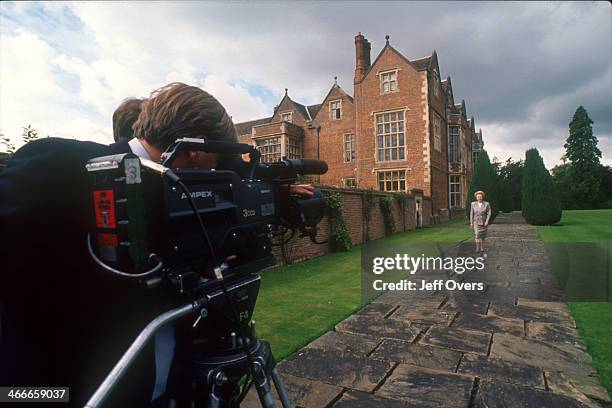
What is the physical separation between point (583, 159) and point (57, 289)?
34006 mm

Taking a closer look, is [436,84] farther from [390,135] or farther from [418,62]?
[390,135]

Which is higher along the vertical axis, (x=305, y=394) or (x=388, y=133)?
(x=388, y=133)

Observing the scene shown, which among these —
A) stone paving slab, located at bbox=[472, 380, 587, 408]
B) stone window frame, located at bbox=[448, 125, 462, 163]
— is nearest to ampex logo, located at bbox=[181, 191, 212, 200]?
stone paving slab, located at bbox=[472, 380, 587, 408]

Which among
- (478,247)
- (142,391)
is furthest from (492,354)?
(478,247)

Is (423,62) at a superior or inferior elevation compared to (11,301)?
superior

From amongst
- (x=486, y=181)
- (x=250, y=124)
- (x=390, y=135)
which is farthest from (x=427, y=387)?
(x=250, y=124)

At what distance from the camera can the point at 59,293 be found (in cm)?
82

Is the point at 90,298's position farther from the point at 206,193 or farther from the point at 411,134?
the point at 411,134

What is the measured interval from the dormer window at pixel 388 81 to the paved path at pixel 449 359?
18366 mm

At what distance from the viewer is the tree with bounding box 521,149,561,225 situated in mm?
14750

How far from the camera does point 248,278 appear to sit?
44.0 inches

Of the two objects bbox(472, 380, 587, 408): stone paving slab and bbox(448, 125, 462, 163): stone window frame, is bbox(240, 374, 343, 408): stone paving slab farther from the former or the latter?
bbox(448, 125, 462, 163): stone window frame

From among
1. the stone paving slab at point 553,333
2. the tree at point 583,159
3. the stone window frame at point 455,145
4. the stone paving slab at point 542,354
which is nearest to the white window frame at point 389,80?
the stone window frame at point 455,145

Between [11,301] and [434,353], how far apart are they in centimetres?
286
